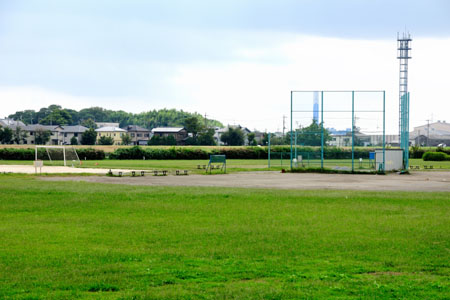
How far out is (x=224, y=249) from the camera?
27.5ft

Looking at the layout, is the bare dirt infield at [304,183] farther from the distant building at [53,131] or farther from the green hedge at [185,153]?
the distant building at [53,131]

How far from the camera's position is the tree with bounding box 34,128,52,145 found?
108 meters

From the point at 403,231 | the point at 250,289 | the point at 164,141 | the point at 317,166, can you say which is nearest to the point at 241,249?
the point at 250,289

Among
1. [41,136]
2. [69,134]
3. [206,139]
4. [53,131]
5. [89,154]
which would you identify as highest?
[53,131]

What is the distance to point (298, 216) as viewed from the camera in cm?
1216

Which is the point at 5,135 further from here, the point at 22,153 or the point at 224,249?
the point at 224,249

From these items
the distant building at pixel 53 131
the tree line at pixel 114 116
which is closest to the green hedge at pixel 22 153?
the distant building at pixel 53 131

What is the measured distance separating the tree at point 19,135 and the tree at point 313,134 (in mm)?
81143

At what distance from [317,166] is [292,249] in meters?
28.2

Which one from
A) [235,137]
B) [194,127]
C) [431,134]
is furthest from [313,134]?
[431,134]

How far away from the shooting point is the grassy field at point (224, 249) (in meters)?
6.21

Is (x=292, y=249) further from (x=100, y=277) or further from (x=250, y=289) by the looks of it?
(x=100, y=277)

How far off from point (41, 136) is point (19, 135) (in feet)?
15.1

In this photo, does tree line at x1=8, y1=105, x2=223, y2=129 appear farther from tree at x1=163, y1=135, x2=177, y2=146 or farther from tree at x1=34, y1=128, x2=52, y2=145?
tree at x1=163, y1=135, x2=177, y2=146
